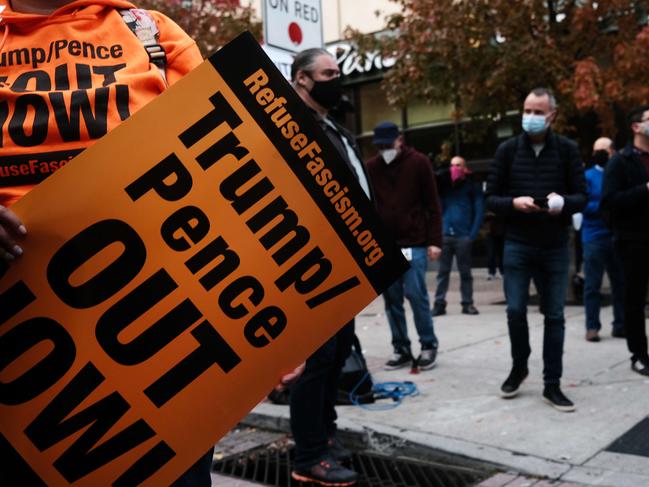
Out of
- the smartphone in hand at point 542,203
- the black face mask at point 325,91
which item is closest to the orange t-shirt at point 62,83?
the black face mask at point 325,91

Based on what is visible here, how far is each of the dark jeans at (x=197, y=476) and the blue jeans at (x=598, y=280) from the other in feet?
18.4

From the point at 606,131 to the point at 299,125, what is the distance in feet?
33.4

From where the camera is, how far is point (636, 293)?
527cm

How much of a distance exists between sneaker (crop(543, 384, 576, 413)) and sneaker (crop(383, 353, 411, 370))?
5.12 ft

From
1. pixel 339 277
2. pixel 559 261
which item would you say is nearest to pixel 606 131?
pixel 559 261

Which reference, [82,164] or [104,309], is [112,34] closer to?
[82,164]

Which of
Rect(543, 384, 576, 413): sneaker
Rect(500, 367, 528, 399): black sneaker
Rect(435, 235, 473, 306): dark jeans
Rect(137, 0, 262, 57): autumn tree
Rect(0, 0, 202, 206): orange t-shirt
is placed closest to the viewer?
Rect(0, 0, 202, 206): orange t-shirt

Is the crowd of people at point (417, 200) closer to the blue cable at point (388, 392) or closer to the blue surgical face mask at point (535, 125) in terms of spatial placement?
the blue surgical face mask at point (535, 125)

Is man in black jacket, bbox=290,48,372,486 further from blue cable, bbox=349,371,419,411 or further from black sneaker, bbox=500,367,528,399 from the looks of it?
black sneaker, bbox=500,367,528,399

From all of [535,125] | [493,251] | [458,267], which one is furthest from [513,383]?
[493,251]

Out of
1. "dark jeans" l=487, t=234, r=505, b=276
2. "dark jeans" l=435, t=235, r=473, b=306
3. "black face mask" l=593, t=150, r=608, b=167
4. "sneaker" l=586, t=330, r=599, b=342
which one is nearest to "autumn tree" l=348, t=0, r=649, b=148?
"black face mask" l=593, t=150, r=608, b=167

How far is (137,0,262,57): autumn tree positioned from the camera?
14242 millimetres

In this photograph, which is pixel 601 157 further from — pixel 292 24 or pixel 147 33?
pixel 147 33

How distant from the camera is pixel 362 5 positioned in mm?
16375
